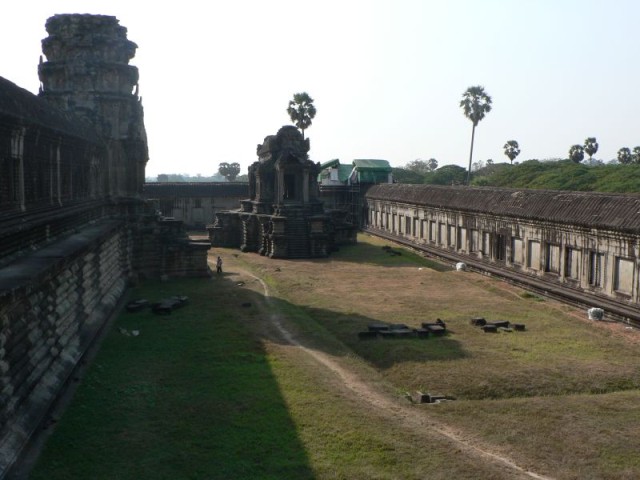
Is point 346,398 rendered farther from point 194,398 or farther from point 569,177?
point 569,177

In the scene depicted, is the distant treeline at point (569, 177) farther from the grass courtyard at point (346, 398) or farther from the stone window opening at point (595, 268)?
the grass courtyard at point (346, 398)

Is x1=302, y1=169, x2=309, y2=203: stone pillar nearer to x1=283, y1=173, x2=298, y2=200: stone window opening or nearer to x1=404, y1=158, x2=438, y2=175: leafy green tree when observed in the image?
x1=283, y1=173, x2=298, y2=200: stone window opening

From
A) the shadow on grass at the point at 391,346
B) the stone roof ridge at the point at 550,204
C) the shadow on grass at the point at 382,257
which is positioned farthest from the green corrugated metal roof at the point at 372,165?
the shadow on grass at the point at 391,346

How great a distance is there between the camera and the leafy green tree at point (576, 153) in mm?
92562

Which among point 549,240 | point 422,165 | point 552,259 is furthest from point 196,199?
point 422,165

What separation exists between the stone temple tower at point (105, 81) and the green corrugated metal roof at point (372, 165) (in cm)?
4413

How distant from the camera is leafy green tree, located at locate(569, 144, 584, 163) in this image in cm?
9256

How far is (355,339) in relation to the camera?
71.5ft

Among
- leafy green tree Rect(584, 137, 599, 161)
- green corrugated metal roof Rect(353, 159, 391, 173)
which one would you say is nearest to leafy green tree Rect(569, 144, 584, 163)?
leafy green tree Rect(584, 137, 599, 161)

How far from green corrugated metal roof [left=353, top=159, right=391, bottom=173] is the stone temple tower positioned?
145 ft

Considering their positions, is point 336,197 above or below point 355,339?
above

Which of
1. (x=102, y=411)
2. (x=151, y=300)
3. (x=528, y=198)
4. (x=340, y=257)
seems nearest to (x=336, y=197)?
(x=340, y=257)

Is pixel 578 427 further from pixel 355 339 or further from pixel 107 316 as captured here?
pixel 107 316

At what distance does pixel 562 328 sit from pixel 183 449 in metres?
15.6
